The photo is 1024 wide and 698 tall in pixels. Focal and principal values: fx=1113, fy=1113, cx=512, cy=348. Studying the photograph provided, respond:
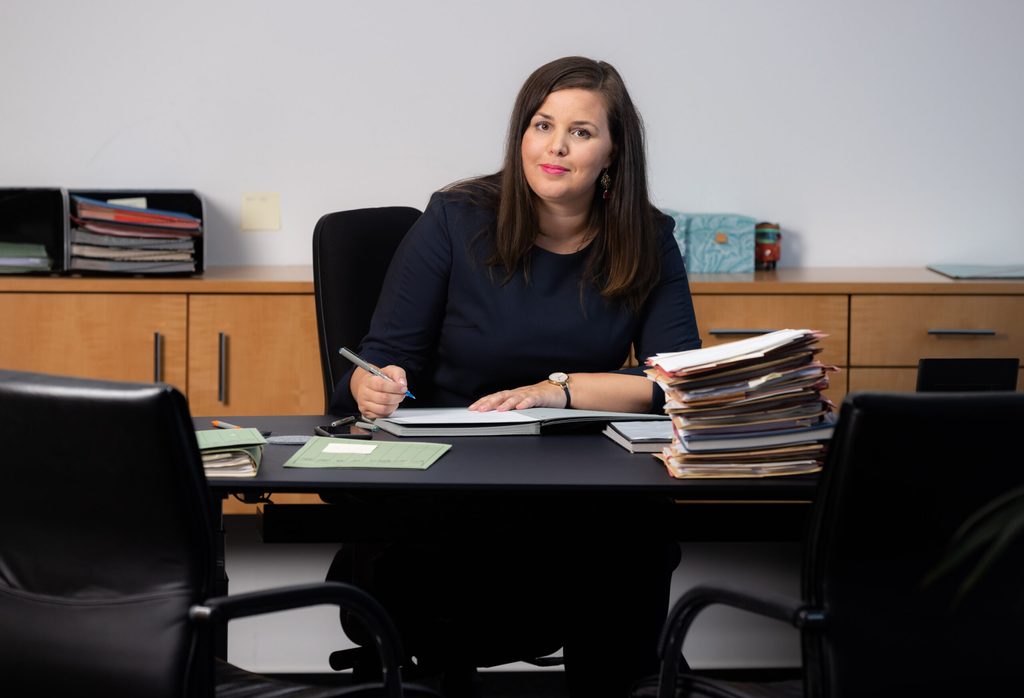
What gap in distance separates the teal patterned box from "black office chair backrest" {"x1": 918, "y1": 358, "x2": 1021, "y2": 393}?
1.59 m

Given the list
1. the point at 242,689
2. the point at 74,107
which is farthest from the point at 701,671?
the point at 74,107

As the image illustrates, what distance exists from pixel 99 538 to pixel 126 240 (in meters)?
2.02

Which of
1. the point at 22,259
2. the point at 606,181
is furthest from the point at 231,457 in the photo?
the point at 22,259

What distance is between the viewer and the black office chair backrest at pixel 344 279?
2145 millimetres

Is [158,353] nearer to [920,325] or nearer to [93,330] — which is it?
[93,330]

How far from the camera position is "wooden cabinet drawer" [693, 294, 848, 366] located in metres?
2.99

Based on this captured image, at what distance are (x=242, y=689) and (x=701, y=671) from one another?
5.44ft

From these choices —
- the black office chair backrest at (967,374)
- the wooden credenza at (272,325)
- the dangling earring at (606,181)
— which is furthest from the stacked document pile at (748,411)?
the wooden credenza at (272,325)

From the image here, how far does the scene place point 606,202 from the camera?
87.4 inches

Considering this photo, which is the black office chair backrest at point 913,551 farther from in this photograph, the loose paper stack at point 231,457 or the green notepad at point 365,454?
the loose paper stack at point 231,457

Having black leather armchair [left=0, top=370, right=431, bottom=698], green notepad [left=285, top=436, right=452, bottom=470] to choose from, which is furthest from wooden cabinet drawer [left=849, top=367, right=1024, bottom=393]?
black leather armchair [left=0, top=370, right=431, bottom=698]

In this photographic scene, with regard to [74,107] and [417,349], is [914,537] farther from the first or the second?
[74,107]

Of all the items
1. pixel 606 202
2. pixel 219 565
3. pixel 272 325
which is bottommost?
pixel 219 565

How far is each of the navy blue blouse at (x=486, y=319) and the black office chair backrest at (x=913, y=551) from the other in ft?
3.19
